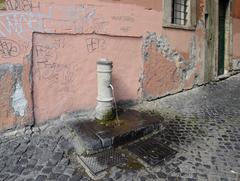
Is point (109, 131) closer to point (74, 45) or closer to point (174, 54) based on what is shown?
point (74, 45)

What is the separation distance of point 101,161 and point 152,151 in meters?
0.73

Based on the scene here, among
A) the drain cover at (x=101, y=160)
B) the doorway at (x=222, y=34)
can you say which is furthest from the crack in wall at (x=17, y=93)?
the doorway at (x=222, y=34)

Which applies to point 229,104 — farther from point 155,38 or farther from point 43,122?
point 43,122

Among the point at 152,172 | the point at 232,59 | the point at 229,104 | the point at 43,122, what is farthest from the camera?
the point at 232,59

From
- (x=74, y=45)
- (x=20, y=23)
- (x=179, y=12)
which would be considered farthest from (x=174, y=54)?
(x=20, y=23)

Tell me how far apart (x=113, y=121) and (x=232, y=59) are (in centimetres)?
602

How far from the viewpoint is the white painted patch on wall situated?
384cm

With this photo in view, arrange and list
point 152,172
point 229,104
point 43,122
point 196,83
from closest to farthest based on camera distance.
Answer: point 152,172
point 43,122
point 229,104
point 196,83

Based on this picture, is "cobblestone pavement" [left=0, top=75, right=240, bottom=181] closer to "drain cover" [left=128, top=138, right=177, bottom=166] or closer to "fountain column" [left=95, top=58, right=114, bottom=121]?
"drain cover" [left=128, top=138, right=177, bottom=166]

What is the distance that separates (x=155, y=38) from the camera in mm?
5625

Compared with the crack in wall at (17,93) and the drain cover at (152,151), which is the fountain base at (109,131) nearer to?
the drain cover at (152,151)

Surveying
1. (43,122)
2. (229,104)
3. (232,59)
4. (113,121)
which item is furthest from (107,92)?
(232,59)

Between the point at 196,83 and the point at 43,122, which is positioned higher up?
the point at 196,83

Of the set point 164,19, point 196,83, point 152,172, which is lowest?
point 152,172
